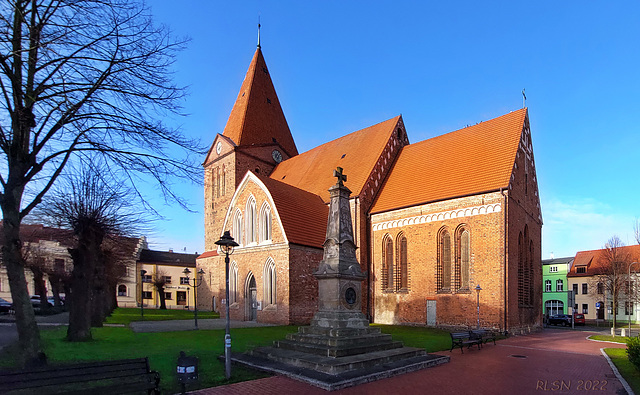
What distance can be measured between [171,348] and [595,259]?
51.7m

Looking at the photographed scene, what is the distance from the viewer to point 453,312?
68.6 feet

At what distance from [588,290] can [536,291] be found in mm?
28686

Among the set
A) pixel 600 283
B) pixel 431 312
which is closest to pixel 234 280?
pixel 431 312

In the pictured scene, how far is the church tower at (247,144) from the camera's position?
35156mm

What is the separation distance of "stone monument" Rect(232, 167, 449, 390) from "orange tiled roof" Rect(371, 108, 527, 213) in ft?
36.8

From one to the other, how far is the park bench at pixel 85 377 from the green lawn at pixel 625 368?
9699 millimetres

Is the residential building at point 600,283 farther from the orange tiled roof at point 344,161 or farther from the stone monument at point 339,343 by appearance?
the stone monument at point 339,343

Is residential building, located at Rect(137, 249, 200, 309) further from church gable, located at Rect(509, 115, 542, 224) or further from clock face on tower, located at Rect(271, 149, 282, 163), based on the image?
church gable, located at Rect(509, 115, 542, 224)

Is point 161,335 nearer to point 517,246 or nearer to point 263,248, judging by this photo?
point 263,248

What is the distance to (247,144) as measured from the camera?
35.3 metres

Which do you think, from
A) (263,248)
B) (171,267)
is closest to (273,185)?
(263,248)

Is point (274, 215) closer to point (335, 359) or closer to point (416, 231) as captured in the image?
point (416, 231)

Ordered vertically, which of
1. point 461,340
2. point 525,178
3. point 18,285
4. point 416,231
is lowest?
point 461,340

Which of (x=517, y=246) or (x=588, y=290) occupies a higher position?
(x=517, y=246)
